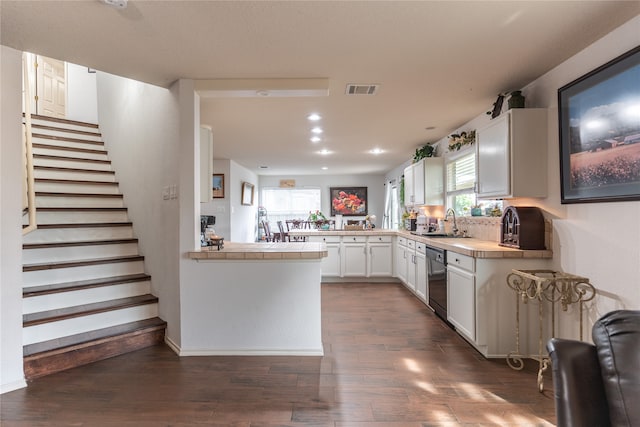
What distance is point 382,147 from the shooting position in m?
5.57

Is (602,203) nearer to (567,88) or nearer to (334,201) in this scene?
(567,88)

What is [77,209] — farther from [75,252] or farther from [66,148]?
[66,148]

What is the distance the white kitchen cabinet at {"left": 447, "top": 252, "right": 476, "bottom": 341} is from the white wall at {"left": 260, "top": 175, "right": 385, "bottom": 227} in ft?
22.2

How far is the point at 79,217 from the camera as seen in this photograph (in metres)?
3.67

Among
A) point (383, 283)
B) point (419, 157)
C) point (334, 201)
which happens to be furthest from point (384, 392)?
point (334, 201)

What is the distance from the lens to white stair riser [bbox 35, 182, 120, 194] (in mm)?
3822

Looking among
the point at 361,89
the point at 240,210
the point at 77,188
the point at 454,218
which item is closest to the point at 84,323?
the point at 77,188

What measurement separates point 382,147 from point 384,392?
417 cm

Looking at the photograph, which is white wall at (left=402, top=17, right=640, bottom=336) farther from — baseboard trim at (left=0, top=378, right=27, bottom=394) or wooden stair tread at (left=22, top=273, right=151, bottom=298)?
baseboard trim at (left=0, top=378, right=27, bottom=394)

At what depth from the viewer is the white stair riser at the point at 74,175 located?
156 inches

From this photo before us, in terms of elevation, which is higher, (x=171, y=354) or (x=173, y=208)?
(x=173, y=208)

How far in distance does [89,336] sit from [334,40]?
9.47 ft

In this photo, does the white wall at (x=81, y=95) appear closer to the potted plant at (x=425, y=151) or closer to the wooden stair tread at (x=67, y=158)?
the wooden stair tread at (x=67, y=158)

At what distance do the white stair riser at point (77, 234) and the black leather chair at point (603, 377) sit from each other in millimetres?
3973
